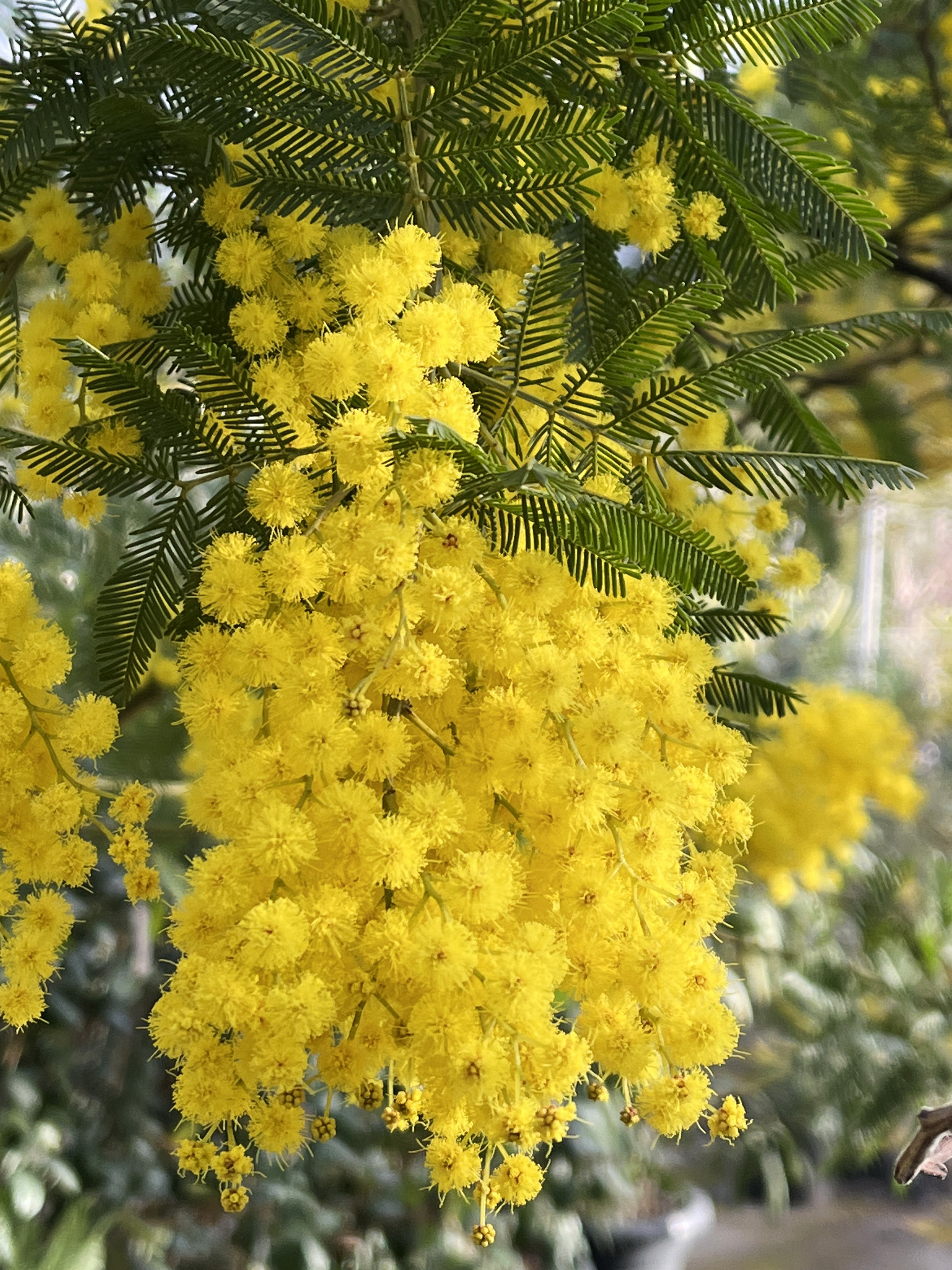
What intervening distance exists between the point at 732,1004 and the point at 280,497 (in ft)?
5.04

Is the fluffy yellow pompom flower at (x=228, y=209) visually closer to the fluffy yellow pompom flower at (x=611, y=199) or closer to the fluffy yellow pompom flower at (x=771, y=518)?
the fluffy yellow pompom flower at (x=611, y=199)

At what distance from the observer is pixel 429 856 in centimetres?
36

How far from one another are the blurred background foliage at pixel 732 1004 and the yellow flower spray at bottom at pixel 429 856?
30 cm

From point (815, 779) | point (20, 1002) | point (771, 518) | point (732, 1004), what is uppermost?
point (771, 518)

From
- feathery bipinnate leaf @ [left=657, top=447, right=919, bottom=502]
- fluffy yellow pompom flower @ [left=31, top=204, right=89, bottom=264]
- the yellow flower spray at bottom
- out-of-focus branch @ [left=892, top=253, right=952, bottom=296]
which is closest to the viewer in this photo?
the yellow flower spray at bottom

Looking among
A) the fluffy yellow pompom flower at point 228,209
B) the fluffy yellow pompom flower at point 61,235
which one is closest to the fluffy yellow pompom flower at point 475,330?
the fluffy yellow pompom flower at point 228,209

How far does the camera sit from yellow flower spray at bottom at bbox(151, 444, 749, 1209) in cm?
32

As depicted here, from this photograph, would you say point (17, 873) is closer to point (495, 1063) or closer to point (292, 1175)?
point (495, 1063)

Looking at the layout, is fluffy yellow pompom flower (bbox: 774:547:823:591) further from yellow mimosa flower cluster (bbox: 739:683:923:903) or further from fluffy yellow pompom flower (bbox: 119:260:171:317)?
yellow mimosa flower cluster (bbox: 739:683:923:903)

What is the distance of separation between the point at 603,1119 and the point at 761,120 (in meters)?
1.56

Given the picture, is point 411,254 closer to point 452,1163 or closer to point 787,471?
point 787,471

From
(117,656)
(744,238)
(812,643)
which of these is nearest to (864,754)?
(744,238)

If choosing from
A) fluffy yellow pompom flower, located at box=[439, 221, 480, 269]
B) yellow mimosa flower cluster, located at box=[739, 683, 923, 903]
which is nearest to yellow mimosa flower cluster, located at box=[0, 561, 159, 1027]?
fluffy yellow pompom flower, located at box=[439, 221, 480, 269]

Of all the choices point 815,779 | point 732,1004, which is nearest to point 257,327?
point 815,779
